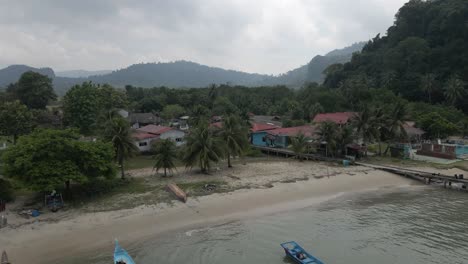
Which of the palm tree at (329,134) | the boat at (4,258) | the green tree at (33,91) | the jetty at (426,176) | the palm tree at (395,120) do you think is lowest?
the boat at (4,258)

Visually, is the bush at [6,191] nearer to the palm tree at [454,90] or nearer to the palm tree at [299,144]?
the palm tree at [299,144]

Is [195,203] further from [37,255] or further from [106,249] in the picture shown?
[37,255]

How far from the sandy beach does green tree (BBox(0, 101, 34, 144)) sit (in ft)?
90.4

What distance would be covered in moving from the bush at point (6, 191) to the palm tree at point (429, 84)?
86.9m

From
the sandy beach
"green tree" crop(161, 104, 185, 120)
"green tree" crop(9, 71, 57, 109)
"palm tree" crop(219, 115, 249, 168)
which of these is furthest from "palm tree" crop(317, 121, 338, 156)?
"green tree" crop(9, 71, 57, 109)

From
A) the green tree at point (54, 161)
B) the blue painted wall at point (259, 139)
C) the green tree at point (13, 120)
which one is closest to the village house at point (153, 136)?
the blue painted wall at point (259, 139)

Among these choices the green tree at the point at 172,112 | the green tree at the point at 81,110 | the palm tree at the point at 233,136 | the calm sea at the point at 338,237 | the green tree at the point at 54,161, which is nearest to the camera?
the calm sea at the point at 338,237

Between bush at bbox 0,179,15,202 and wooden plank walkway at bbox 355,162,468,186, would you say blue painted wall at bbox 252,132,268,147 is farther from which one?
bush at bbox 0,179,15,202

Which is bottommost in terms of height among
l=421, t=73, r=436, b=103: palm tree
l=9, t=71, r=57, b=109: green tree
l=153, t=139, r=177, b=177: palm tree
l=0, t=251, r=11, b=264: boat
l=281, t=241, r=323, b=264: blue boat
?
l=0, t=251, r=11, b=264: boat

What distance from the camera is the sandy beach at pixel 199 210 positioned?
979 inches

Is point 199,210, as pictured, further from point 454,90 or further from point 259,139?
point 454,90

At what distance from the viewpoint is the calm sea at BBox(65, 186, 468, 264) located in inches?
927

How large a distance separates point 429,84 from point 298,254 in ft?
257

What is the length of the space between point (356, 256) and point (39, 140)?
28.0 m
